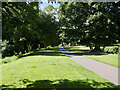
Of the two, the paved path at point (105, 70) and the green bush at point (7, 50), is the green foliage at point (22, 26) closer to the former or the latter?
the green bush at point (7, 50)

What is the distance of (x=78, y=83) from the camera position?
19.6ft

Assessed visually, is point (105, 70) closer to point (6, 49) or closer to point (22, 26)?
point (22, 26)

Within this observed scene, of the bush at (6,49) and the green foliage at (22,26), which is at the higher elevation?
the green foliage at (22,26)

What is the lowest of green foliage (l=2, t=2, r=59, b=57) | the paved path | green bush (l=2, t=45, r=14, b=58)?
the paved path

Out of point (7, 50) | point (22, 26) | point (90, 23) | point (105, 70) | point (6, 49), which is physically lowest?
point (105, 70)

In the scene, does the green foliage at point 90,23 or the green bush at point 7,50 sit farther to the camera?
the green bush at point 7,50

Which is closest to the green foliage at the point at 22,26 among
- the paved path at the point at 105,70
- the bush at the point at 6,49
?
the bush at the point at 6,49

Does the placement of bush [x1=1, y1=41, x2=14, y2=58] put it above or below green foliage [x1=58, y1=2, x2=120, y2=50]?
below

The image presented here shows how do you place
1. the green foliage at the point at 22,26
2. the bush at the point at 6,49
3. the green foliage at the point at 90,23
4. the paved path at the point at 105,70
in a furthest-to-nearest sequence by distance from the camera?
the bush at the point at 6,49 → the green foliage at the point at 90,23 → the paved path at the point at 105,70 → the green foliage at the point at 22,26

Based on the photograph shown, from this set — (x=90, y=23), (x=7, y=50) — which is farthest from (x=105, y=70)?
(x=7, y=50)

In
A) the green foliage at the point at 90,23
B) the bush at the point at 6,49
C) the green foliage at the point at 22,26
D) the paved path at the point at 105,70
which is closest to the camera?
the green foliage at the point at 22,26

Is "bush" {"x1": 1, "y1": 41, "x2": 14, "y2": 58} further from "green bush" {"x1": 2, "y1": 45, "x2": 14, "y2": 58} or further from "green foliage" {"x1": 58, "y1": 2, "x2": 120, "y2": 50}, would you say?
"green foliage" {"x1": 58, "y1": 2, "x2": 120, "y2": 50}

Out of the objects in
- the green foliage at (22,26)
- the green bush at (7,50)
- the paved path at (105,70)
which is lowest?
the paved path at (105,70)

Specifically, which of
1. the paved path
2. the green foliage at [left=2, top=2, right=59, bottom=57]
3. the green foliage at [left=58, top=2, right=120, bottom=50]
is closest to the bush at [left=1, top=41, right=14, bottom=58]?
the green foliage at [left=2, top=2, right=59, bottom=57]
